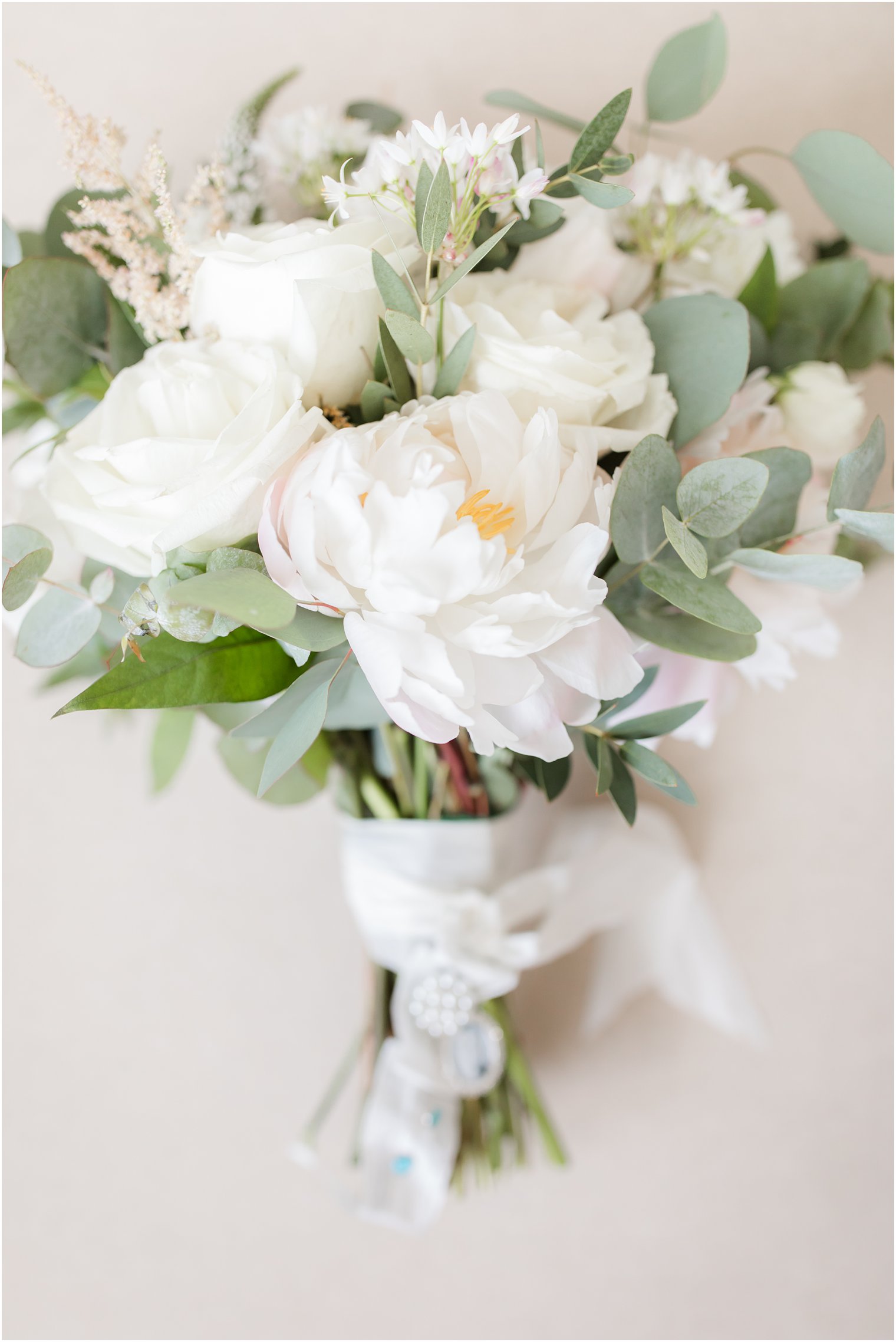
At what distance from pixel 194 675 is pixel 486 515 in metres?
0.17

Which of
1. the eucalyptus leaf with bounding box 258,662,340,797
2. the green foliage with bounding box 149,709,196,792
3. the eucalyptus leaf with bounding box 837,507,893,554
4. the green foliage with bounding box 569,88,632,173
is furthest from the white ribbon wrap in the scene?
the green foliage with bounding box 569,88,632,173

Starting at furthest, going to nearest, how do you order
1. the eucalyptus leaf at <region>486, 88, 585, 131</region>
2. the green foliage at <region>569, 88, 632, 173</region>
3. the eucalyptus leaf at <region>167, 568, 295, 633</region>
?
the eucalyptus leaf at <region>486, 88, 585, 131</region>, the green foliage at <region>569, 88, 632, 173</region>, the eucalyptus leaf at <region>167, 568, 295, 633</region>

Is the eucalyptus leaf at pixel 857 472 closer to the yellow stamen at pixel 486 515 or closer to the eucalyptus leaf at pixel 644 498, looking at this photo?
the eucalyptus leaf at pixel 644 498

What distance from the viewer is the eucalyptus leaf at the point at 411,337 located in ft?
1.43

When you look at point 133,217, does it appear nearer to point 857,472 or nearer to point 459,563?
point 459,563

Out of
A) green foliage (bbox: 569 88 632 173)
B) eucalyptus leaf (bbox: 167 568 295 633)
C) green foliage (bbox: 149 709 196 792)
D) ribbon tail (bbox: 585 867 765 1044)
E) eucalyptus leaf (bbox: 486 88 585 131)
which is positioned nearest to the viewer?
eucalyptus leaf (bbox: 167 568 295 633)

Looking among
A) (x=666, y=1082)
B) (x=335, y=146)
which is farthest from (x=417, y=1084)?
(x=335, y=146)

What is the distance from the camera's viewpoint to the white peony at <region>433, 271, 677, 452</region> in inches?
18.9

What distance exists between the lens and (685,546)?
0.45 metres

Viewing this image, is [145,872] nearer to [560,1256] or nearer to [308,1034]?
[308,1034]

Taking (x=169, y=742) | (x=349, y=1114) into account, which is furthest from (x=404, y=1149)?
(x=169, y=742)

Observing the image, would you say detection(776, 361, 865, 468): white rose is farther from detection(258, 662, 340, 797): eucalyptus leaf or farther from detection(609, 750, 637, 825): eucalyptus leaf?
detection(258, 662, 340, 797): eucalyptus leaf

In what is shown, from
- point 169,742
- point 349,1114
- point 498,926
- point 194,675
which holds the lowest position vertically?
point 349,1114

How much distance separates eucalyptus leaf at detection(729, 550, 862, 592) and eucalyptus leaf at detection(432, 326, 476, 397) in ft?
0.63
